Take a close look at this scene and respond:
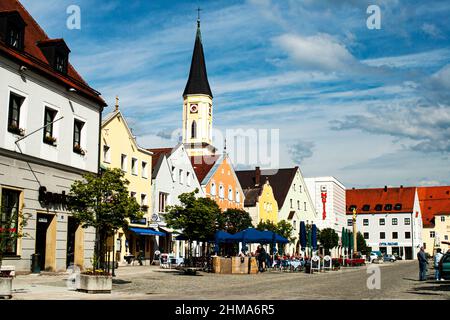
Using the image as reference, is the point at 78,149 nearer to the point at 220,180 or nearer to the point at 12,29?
the point at 12,29

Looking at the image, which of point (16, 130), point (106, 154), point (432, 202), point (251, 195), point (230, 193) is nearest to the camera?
point (16, 130)

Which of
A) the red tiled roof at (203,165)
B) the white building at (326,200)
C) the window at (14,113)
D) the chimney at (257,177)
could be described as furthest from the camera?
the white building at (326,200)

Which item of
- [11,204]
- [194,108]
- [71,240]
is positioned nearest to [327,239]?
[194,108]

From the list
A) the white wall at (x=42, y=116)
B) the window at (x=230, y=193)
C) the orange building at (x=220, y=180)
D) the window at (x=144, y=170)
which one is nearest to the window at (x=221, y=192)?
the orange building at (x=220, y=180)

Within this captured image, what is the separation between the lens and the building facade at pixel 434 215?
126m

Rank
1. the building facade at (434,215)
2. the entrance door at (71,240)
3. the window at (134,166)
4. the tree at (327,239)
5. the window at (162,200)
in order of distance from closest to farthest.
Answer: the entrance door at (71,240), the window at (134,166), the window at (162,200), the tree at (327,239), the building facade at (434,215)

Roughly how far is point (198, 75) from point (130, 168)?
4352cm

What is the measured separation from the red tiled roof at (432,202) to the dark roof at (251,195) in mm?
73559

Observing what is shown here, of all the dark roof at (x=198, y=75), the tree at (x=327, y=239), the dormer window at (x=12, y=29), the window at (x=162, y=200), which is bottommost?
the tree at (x=327, y=239)

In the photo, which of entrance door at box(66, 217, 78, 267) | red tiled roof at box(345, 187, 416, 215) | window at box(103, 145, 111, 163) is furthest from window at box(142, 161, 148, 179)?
red tiled roof at box(345, 187, 416, 215)

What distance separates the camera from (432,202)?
5330 inches

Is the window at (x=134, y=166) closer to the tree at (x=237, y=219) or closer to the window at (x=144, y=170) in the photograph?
the window at (x=144, y=170)

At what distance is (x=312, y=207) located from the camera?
88.5 meters
